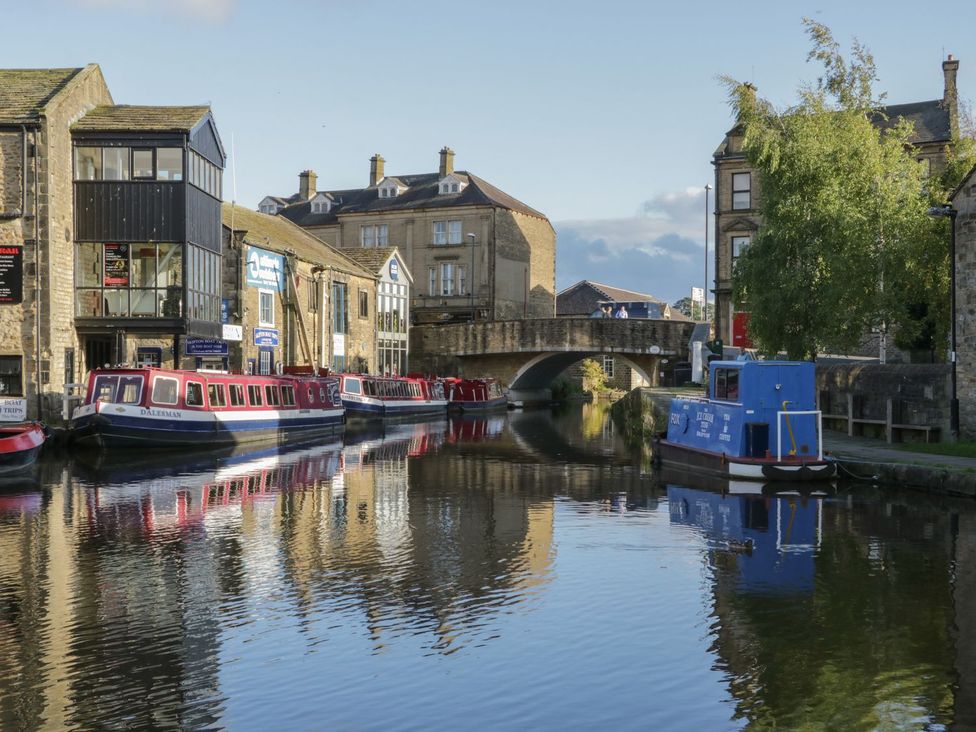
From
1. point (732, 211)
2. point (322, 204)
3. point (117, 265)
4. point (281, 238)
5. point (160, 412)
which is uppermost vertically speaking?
point (322, 204)

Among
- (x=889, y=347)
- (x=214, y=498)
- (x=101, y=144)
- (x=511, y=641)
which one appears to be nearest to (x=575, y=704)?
(x=511, y=641)

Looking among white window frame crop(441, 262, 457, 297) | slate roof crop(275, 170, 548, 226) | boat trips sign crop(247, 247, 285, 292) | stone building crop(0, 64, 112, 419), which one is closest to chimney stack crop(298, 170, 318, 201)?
slate roof crop(275, 170, 548, 226)

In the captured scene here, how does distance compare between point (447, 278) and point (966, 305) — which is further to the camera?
point (447, 278)

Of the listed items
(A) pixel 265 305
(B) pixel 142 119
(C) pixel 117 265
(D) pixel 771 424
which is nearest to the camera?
(D) pixel 771 424

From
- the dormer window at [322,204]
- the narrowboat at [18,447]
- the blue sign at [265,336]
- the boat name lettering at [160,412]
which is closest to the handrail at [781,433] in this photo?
the narrowboat at [18,447]

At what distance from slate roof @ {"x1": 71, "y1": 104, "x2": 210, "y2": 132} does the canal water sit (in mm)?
13673

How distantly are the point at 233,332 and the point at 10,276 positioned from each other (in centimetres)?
1017

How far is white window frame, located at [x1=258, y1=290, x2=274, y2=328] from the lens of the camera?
43375 mm

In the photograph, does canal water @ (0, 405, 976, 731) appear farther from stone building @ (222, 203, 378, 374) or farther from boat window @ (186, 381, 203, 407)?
stone building @ (222, 203, 378, 374)

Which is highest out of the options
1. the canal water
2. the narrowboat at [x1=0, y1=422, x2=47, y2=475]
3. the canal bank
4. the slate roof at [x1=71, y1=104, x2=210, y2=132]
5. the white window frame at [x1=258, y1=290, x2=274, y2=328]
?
the slate roof at [x1=71, y1=104, x2=210, y2=132]

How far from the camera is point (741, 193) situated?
5331cm

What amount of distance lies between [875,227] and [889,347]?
35.4 ft

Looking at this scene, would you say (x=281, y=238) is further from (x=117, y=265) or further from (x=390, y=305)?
(x=117, y=265)

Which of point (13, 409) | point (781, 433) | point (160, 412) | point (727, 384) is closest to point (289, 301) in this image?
point (160, 412)
